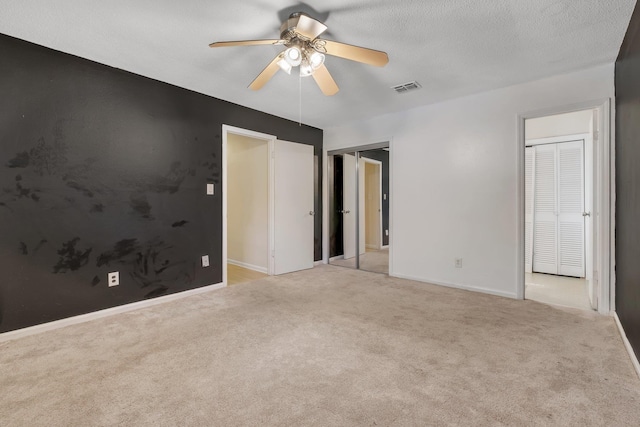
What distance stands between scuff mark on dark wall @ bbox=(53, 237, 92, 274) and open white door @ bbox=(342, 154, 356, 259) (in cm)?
382

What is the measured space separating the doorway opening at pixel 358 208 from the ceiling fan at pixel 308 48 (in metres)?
2.40

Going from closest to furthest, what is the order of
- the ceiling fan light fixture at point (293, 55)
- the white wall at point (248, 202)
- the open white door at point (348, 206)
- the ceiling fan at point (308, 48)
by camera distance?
the ceiling fan at point (308, 48) < the ceiling fan light fixture at point (293, 55) < the white wall at point (248, 202) < the open white door at point (348, 206)

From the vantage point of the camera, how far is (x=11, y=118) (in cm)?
227

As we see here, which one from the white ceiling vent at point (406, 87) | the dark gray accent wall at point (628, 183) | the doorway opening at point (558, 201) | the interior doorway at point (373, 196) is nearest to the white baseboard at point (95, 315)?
the white ceiling vent at point (406, 87)

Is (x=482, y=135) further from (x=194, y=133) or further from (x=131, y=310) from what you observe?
(x=131, y=310)

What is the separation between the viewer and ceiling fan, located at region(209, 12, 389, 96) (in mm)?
1933

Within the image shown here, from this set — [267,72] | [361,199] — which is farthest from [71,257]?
[361,199]

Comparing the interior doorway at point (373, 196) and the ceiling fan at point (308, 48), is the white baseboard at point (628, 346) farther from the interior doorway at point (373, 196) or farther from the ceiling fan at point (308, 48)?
the interior doorway at point (373, 196)

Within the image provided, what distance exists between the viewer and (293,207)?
461 cm

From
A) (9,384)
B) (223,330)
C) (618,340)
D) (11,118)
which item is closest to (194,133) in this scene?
(11,118)

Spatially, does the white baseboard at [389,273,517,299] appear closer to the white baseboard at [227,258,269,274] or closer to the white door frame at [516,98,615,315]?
the white door frame at [516,98,615,315]

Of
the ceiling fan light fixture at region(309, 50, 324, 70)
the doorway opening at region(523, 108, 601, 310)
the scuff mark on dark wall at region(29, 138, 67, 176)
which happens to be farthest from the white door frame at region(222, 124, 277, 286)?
the doorway opening at region(523, 108, 601, 310)

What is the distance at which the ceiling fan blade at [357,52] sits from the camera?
198 centimetres

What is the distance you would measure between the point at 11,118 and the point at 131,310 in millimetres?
1911
